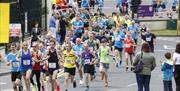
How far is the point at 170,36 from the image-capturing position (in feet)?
151

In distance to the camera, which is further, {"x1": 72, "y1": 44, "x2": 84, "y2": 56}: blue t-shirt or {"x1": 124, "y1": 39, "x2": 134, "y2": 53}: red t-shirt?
{"x1": 124, "y1": 39, "x2": 134, "y2": 53}: red t-shirt

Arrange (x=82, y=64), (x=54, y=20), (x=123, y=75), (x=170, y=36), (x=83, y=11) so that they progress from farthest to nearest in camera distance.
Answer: (x=170, y=36) < (x=83, y=11) < (x=54, y=20) < (x=123, y=75) < (x=82, y=64)

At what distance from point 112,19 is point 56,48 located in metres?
14.9

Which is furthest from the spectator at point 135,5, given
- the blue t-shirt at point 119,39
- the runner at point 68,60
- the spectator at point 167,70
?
the spectator at point 167,70

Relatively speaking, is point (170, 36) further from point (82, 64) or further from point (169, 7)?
point (82, 64)

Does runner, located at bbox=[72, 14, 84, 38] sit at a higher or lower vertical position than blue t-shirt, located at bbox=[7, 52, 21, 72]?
higher

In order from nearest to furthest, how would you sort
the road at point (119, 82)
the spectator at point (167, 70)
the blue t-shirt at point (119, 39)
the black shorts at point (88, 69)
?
1. the spectator at point (167, 70)
2. the black shorts at point (88, 69)
3. the road at point (119, 82)
4. the blue t-shirt at point (119, 39)

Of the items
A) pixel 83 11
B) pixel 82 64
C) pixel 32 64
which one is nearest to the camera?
pixel 32 64

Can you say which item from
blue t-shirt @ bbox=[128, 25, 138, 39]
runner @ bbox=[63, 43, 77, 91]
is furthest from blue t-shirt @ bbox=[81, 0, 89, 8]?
runner @ bbox=[63, 43, 77, 91]

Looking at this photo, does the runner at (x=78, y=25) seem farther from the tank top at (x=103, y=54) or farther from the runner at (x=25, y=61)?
the runner at (x=25, y=61)

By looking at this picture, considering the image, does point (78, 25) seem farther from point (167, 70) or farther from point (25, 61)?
point (167, 70)

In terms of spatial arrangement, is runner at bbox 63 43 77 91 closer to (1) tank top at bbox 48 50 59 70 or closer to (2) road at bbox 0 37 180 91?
(1) tank top at bbox 48 50 59 70

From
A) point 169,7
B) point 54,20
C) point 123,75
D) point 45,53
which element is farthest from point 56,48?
point 169,7

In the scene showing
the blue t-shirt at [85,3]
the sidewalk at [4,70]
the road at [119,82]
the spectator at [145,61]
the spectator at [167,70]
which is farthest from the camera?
the blue t-shirt at [85,3]
